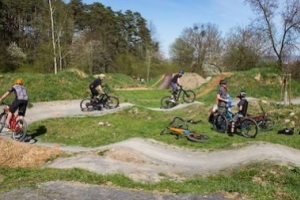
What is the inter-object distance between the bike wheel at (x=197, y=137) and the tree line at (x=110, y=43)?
12.0m

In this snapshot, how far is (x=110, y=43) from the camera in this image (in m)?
80.5

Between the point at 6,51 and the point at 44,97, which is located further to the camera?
the point at 6,51

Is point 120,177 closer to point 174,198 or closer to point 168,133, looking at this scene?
point 174,198

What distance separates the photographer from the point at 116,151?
12836 millimetres

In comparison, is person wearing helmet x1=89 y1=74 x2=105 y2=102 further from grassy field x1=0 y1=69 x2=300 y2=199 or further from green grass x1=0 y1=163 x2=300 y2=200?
green grass x1=0 y1=163 x2=300 y2=200

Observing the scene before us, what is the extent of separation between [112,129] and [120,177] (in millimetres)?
8867

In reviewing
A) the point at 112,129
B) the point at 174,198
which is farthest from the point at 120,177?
the point at 112,129

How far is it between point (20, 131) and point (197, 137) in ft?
22.3

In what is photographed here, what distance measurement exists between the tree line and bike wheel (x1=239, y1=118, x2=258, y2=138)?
9743mm

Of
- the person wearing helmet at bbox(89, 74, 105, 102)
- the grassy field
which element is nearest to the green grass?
the grassy field

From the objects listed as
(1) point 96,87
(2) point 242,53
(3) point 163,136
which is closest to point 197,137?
(3) point 163,136

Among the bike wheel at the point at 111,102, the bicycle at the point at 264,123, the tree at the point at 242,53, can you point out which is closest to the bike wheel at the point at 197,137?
the bicycle at the point at 264,123

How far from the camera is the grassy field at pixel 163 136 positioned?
9.39 meters

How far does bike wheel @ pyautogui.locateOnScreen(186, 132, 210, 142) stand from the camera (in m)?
16.0
